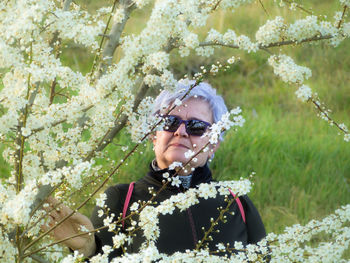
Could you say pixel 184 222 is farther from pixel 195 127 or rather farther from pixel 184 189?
pixel 195 127

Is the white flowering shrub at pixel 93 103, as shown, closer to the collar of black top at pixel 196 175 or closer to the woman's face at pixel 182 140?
the woman's face at pixel 182 140

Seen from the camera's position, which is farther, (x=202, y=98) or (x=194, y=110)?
(x=202, y=98)

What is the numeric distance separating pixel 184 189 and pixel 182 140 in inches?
13.5

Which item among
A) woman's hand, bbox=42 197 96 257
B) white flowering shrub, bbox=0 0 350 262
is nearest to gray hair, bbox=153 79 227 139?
white flowering shrub, bbox=0 0 350 262

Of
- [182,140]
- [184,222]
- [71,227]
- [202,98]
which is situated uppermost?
[202,98]

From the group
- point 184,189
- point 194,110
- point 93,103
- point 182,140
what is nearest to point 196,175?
point 184,189

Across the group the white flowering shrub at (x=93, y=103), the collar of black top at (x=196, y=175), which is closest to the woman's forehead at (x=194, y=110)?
the collar of black top at (x=196, y=175)

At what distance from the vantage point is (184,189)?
3436 mm

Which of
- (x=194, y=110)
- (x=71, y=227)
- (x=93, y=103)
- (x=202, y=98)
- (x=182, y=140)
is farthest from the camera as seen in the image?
(x=202, y=98)

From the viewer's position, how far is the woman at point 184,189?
334 centimetres

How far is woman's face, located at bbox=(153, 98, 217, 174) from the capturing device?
3336 millimetres

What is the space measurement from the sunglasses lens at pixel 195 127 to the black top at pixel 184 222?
31cm

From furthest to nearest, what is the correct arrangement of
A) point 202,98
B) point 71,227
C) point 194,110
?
point 202,98
point 194,110
point 71,227

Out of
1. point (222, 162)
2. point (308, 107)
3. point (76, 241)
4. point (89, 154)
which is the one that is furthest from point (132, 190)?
point (308, 107)
